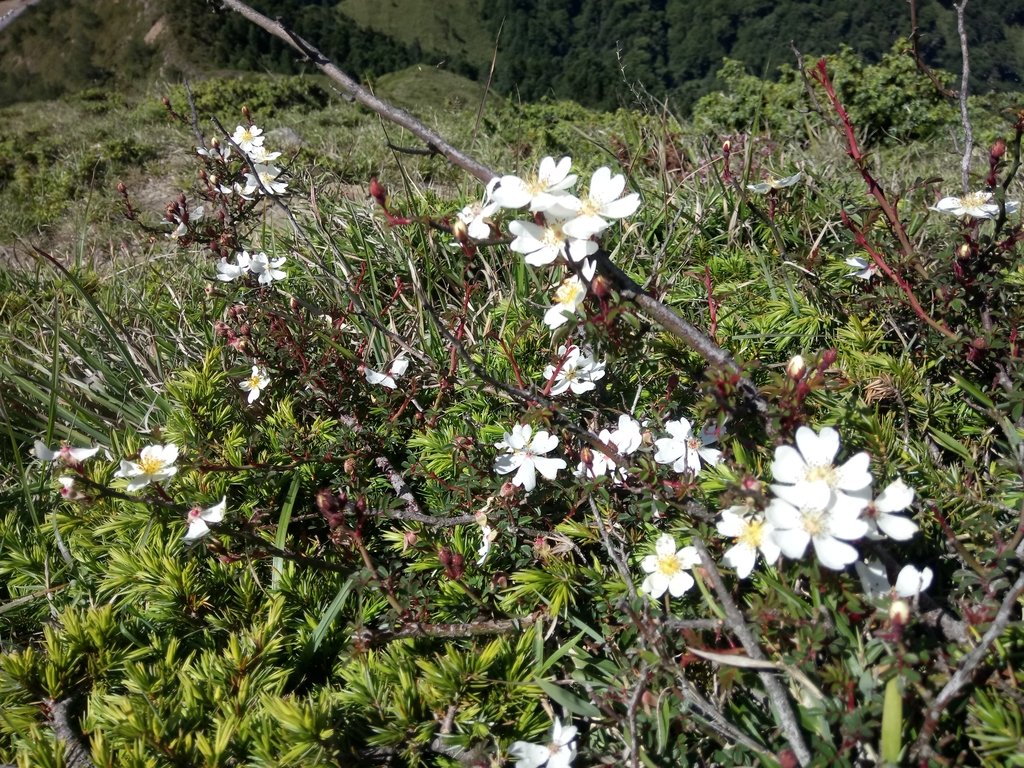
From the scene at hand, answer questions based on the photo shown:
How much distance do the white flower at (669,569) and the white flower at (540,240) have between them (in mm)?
620

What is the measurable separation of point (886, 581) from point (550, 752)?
66 centimetres

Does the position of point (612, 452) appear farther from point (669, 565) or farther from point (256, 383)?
point (256, 383)

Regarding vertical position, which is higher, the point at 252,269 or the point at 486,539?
the point at 252,269

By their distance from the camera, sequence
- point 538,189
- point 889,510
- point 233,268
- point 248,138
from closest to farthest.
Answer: point 889,510, point 538,189, point 233,268, point 248,138

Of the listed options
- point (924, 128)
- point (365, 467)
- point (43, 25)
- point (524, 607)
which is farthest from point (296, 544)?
point (43, 25)

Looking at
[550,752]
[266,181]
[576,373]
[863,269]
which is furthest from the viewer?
[266,181]

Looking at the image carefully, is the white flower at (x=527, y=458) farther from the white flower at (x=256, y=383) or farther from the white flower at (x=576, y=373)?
the white flower at (x=256, y=383)

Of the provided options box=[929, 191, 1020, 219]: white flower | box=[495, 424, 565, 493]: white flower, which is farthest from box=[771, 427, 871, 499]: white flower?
box=[929, 191, 1020, 219]: white flower

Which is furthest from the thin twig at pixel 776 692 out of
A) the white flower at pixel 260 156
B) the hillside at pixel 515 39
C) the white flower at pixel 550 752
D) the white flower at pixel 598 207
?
the hillside at pixel 515 39

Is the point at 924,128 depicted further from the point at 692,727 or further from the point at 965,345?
the point at 692,727

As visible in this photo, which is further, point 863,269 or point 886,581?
point 863,269

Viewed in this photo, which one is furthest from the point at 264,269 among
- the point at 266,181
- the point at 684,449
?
the point at 684,449

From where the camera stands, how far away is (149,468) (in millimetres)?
1497

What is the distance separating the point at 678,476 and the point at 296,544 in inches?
40.7
